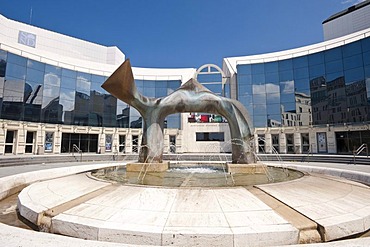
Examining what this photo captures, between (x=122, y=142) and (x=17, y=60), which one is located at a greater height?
(x=17, y=60)

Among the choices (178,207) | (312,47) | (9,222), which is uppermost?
(312,47)

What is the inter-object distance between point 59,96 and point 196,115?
73.0 ft

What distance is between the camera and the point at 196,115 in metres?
40.6

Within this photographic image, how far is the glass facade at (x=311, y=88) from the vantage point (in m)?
28.9

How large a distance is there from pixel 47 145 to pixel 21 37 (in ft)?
76.2

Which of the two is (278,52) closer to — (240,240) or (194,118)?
(194,118)

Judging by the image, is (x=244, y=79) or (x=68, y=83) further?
(x=244, y=79)

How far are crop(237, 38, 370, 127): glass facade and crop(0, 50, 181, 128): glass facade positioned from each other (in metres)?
13.5

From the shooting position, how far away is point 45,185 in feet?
22.4

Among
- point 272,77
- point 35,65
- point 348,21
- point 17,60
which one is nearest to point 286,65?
point 272,77

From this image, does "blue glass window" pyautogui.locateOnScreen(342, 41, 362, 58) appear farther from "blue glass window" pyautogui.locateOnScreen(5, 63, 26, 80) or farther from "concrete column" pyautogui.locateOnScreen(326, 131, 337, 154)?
"blue glass window" pyautogui.locateOnScreen(5, 63, 26, 80)

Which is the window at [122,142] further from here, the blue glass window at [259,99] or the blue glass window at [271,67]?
the blue glass window at [271,67]

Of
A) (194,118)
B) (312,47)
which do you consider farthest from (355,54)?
(194,118)

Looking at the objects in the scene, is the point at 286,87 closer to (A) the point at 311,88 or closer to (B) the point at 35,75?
(A) the point at 311,88
